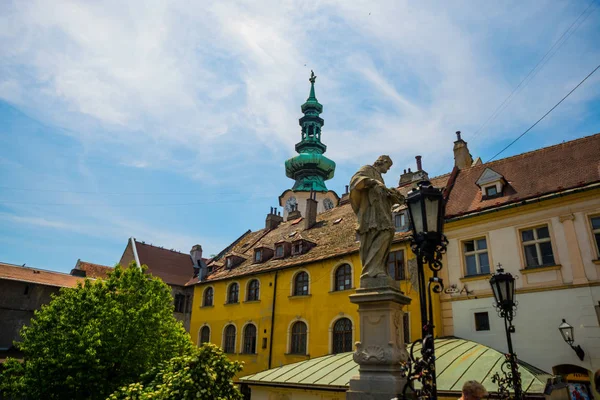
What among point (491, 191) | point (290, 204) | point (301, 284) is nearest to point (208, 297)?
point (301, 284)

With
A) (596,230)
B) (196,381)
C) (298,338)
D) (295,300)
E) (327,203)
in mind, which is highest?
(327,203)

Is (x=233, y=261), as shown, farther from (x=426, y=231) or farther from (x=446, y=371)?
(x=426, y=231)

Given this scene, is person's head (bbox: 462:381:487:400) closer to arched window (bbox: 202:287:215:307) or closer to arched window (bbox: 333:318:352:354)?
arched window (bbox: 333:318:352:354)

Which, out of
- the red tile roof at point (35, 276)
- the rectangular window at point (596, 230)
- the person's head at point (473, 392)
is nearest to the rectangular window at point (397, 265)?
the rectangular window at point (596, 230)

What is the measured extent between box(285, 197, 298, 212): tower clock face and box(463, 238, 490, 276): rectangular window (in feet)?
114

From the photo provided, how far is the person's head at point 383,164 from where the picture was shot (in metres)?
7.86

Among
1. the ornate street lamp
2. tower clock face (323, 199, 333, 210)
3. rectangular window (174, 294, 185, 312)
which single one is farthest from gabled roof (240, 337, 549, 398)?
tower clock face (323, 199, 333, 210)

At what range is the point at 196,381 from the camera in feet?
36.7

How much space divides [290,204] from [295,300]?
29.6 m

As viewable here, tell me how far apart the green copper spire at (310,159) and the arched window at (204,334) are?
27.2m

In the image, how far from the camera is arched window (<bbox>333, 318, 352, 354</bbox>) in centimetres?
1838

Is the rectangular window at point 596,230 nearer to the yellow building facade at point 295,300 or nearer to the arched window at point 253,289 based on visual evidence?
the yellow building facade at point 295,300

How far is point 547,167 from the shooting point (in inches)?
624

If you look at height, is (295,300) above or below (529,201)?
below
